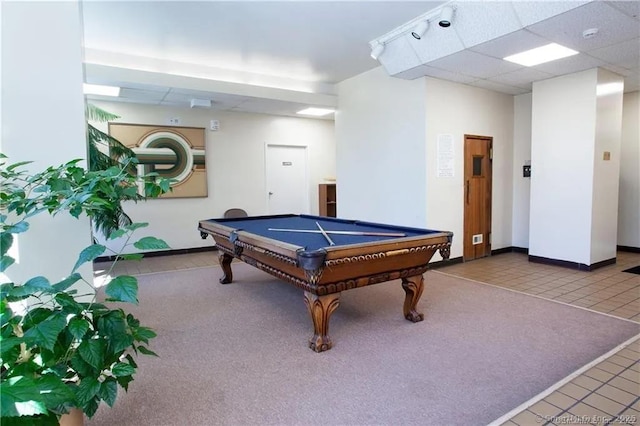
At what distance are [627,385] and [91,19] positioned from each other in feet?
16.8

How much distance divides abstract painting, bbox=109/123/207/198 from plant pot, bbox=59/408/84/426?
4.84 m

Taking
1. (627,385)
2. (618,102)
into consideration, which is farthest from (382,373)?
(618,102)

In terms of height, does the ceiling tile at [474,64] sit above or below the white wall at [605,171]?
above

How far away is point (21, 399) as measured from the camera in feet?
3.42

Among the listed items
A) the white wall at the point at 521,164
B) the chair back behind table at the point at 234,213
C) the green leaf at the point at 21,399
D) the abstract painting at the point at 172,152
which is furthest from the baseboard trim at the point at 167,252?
the green leaf at the point at 21,399

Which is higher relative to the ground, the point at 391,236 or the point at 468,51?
the point at 468,51

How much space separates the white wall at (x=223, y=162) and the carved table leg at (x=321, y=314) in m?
4.37

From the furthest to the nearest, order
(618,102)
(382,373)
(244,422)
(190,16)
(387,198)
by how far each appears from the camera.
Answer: (387,198) → (618,102) → (190,16) → (382,373) → (244,422)

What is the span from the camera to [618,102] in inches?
193

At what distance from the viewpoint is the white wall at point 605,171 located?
4.64m

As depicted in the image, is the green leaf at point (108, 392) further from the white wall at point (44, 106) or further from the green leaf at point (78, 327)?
the white wall at point (44, 106)

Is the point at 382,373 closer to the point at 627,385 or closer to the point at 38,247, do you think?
the point at 627,385

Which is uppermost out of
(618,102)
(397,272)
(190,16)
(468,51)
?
(190,16)

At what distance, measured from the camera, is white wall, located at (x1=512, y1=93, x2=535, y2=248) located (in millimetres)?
5797
